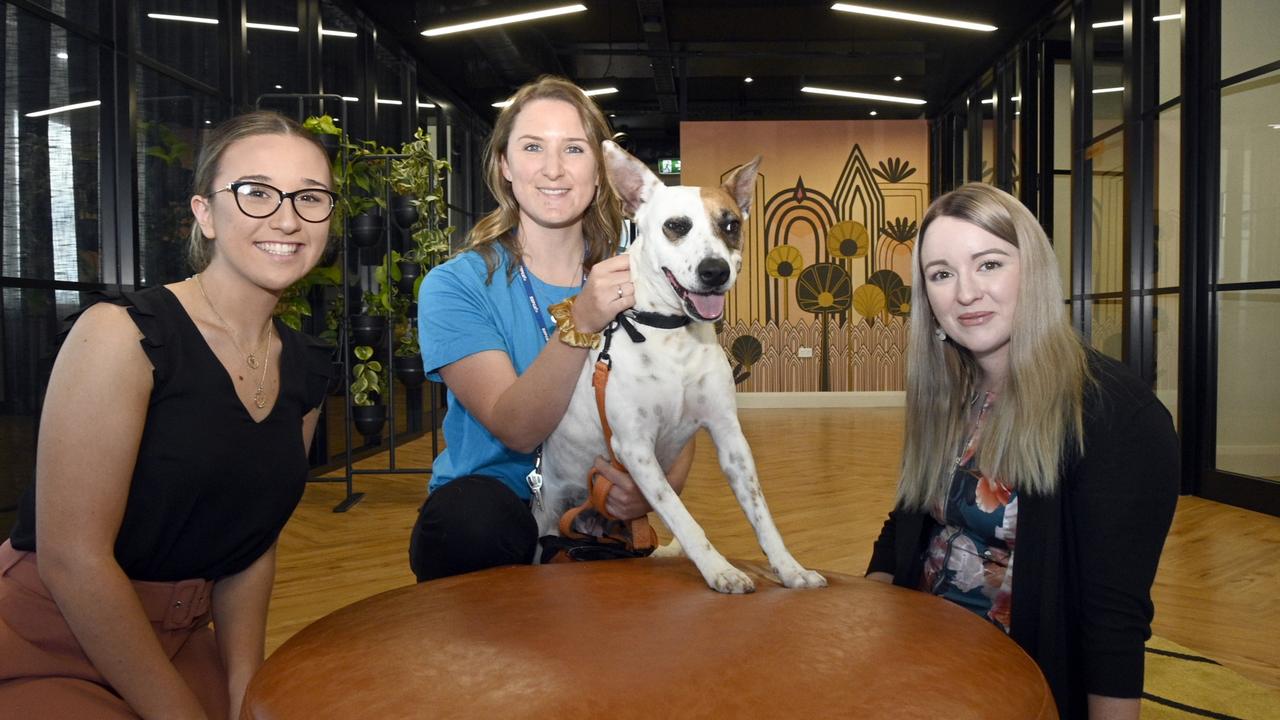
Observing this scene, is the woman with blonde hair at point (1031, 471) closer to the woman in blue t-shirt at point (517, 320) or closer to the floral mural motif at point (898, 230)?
the woman in blue t-shirt at point (517, 320)

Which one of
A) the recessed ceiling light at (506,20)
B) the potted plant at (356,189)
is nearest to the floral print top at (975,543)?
the potted plant at (356,189)

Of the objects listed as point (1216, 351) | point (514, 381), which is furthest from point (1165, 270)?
point (514, 381)

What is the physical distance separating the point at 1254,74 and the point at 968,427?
4298 millimetres

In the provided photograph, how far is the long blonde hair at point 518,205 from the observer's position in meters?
1.93

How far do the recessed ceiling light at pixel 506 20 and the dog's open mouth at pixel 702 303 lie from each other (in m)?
6.21

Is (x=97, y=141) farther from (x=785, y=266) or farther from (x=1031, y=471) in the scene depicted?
(x=785, y=266)

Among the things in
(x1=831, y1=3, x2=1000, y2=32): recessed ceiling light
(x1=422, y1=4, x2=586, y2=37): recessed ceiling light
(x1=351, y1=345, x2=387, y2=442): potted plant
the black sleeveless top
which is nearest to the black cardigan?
the black sleeveless top

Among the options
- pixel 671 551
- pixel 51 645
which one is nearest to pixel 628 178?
pixel 671 551

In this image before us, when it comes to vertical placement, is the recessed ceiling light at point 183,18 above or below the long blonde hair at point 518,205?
above

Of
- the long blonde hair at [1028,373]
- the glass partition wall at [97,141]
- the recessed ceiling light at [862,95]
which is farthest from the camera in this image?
the recessed ceiling light at [862,95]

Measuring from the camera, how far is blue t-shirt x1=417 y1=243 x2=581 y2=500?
186 centimetres

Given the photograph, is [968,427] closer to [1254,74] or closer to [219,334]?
[219,334]

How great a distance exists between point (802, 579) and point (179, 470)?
3.09ft

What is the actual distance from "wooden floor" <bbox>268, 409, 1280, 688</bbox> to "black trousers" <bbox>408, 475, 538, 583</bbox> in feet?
3.52
